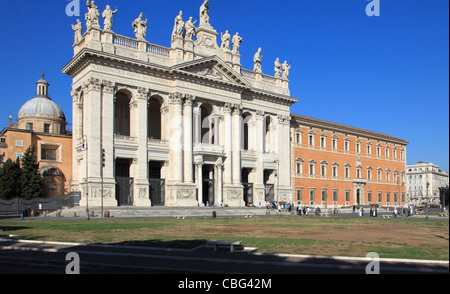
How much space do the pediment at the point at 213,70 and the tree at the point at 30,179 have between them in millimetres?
18457

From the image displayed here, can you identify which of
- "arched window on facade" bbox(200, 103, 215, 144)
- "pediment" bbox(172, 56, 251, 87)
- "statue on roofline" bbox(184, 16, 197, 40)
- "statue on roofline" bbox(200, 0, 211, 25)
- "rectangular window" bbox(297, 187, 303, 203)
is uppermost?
"statue on roofline" bbox(200, 0, 211, 25)

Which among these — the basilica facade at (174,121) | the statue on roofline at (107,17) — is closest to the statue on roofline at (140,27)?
the basilica facade at (174,121)

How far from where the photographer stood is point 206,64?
51.3 m

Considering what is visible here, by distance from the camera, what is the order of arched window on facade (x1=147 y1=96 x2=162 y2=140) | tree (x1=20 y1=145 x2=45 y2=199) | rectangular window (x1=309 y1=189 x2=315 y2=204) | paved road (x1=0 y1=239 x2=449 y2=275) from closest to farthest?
1. paved road (x1=0 y1=239 x2=449 y2=275)
2. tree (x1=20 y1=145 x2=45 y2=199)
3. arched window on facade (x1=147 y1=96 x2=162 y2=140)
4. rectangular window (x1=309 y1=189 x2=315 y2=204)

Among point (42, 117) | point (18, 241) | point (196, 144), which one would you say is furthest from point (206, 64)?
point (18, 241)

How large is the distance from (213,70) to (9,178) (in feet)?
83.0

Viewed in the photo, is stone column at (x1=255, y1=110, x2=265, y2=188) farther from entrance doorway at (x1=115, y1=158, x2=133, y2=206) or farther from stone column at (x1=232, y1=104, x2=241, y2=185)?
entrance doorway at (x1=115, y1=158, x2=133, y2=206)

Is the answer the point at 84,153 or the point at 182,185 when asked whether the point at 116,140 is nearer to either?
the point at 84,153

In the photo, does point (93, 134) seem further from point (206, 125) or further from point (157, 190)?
point (206, 125)

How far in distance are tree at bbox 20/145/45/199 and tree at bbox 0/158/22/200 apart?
99cm

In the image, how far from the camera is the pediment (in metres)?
49.4

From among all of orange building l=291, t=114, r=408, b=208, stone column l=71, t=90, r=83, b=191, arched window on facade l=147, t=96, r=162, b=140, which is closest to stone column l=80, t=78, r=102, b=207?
stone column l=71, t=90, r=83, b=191

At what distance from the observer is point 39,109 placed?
6544 cm

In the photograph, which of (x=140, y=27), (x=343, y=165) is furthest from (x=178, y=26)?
(x=343, y=165)
